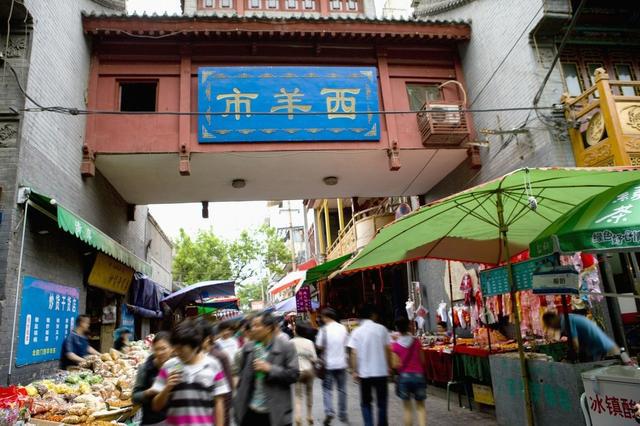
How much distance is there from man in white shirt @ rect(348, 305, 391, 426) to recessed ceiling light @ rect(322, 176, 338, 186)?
706 cm

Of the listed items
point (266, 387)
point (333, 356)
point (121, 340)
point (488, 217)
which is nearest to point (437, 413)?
point (333, 356)

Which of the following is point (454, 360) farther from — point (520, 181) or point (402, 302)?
point (402, 302)

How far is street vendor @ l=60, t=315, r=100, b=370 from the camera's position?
7988 millimetres

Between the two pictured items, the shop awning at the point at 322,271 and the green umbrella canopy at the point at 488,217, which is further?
the shop awning at the point at 322,271

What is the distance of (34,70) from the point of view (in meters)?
8.12

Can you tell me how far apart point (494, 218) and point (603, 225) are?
8.70 feet

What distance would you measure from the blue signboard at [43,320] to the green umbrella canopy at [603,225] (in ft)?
25.7

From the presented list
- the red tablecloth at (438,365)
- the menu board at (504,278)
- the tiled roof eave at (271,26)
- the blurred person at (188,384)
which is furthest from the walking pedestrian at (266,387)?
the tiled roof eave at (271,26)

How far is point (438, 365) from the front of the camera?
32.6 feet

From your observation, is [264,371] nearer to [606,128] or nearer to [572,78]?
[606,128]

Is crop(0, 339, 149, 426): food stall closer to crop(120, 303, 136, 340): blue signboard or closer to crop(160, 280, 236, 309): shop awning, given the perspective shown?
crop(120, 303, 136, 340): blue signboard

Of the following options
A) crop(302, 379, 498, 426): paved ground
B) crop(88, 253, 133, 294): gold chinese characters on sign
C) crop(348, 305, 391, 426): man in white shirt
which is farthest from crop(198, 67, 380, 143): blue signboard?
crop(302, 379, 498, 426): paved ground

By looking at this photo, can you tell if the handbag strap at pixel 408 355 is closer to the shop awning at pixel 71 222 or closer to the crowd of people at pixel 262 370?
the crowd of people at pixel 262 370

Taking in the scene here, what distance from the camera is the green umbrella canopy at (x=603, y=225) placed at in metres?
4.07
